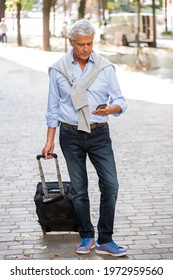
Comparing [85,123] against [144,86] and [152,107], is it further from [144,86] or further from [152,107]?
[144,86]

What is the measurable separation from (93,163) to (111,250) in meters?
0.69

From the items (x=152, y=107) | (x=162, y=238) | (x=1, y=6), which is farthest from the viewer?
(x=1, y=6)

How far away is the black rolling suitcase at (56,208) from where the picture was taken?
583 cm

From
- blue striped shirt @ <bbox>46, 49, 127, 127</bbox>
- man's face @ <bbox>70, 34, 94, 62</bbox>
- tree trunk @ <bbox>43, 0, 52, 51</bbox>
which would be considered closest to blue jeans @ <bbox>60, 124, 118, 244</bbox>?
blue striped shirt @ <bbox>46, 49, 127, 127</bbox>

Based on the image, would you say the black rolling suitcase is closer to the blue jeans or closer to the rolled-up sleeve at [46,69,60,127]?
the blue jeans

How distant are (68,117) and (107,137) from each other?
33cm

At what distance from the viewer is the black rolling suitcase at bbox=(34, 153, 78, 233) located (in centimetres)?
583

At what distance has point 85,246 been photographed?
5.62 metres

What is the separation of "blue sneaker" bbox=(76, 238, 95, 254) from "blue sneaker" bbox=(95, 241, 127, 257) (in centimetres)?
8

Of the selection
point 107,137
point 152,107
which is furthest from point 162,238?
point 152,107

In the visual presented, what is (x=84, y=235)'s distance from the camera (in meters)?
5.67

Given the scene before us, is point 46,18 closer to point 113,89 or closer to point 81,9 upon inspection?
point 81,9

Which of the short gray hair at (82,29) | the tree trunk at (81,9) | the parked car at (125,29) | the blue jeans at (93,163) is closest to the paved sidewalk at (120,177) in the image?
the blue jeans at (93,163)

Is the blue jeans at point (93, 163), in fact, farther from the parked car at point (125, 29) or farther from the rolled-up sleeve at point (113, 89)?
the parked car at point (125, 29)
